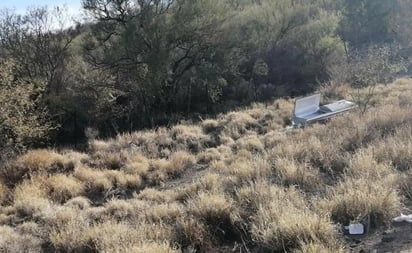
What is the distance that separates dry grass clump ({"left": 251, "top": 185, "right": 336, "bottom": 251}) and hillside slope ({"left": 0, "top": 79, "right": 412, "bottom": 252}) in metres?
0.01

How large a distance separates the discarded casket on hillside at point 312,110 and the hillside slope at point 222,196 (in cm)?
191

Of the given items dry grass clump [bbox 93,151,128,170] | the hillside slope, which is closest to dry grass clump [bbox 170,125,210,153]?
the hillside slope

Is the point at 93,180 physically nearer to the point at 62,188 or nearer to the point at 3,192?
the point at 62,188

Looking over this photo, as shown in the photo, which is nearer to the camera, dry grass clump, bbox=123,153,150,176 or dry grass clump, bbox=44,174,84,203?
dry grass clump, bbox=44,174,84,203

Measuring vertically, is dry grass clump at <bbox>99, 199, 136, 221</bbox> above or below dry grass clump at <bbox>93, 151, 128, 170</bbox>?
above

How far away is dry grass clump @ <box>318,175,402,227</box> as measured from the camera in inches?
184

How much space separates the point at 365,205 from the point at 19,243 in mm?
4410

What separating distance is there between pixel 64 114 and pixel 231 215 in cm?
2632

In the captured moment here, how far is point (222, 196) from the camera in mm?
5797

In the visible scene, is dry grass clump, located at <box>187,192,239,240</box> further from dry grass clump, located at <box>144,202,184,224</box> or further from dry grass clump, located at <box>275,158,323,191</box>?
dry grass clump, located at <box>275,158,323,191</box>

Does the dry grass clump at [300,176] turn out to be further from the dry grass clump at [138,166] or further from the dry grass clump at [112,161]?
the dry grass clump at [112,161]

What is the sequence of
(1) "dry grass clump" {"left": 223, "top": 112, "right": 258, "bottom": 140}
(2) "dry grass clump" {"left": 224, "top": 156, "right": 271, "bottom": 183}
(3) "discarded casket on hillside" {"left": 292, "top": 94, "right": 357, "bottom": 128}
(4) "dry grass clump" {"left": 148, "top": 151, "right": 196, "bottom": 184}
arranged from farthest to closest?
(1) "dry grass clump" {"left": 223, "top": 112, "right": 258, "bottom": 140}, (3) "discarded casket on hillside" {"left": 292, "top": 94, "right": 357, "bottom": 128}, (4) "dry grass clump" {"left": 148, "top": 151, "right": 196, "bottom": 184}, (2) "dry grass clump" {"left": 224, "top": 156, "right": 271, "bottom": 183}

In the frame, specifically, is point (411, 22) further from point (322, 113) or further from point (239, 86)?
point (322, 113)

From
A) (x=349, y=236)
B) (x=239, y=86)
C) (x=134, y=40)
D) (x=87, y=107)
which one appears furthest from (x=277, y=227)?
(x=239, y=86)
